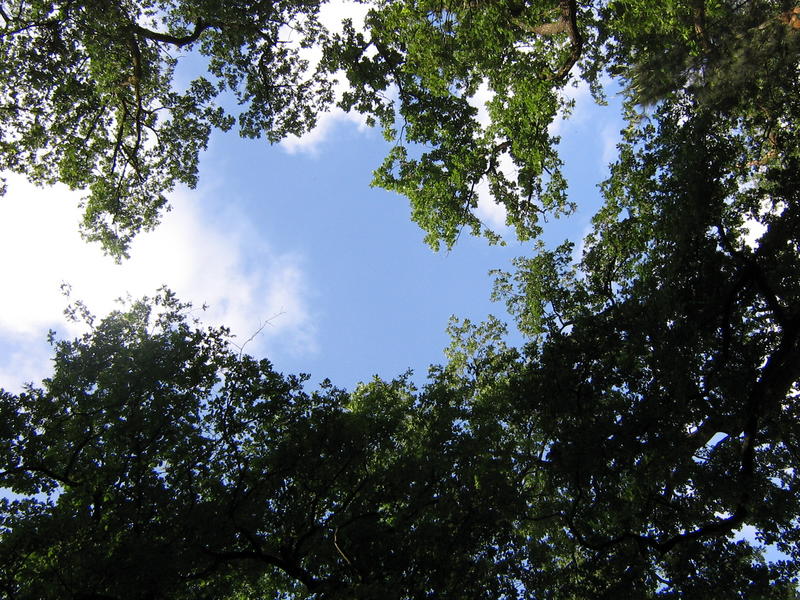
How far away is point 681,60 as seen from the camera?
1375 cm

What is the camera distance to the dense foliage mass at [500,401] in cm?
1090

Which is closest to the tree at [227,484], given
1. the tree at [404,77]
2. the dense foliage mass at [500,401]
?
the dense foliage mass at [500,401]

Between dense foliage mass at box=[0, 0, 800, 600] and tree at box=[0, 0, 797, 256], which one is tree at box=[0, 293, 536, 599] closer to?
dense foliage mass at box=[0, 0, 800, 600]

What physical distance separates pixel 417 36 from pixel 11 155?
49.4 ft

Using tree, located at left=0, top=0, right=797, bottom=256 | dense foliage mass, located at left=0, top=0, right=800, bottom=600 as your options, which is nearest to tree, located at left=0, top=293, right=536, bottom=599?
dense foliage mass, located at left=0, top=0, right=800, bottom=600

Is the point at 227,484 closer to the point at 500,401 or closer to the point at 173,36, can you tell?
the point at 500,401

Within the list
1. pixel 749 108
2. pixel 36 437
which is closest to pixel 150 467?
pixel 36 437

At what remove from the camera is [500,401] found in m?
14.0

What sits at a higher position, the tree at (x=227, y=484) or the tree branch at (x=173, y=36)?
the tree branch at (x=173, y=36)

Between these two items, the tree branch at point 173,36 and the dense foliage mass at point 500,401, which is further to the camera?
the tree branch at point 173,36

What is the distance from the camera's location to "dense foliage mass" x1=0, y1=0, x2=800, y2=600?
1090cm

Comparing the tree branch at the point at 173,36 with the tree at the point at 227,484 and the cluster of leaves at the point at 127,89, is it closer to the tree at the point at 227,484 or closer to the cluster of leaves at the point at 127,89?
the cluster of leaves at the point at 127,89

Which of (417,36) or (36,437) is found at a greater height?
(417,36)

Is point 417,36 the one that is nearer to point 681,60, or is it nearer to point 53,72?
point 681,60
